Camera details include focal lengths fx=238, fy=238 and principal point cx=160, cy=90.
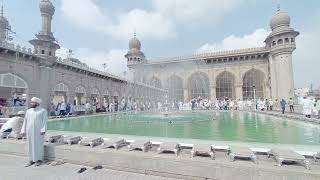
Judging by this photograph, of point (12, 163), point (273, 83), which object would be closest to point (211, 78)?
point (273, 83)

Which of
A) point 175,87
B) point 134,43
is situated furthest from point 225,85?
point 134,43

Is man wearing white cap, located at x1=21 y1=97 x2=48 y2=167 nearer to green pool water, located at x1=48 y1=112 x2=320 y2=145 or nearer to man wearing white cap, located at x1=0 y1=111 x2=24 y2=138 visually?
man wearing white cap, located at x1=0 y1=111 x2=24 y2=138

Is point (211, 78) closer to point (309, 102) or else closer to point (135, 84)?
point (135, 84)

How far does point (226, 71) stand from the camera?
3922cm

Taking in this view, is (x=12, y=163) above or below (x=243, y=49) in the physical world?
below

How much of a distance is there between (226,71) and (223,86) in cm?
254

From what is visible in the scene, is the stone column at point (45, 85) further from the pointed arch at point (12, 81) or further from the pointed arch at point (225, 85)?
the pointed arch at point (225, 85)

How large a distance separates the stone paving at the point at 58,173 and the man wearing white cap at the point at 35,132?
0.21 metres

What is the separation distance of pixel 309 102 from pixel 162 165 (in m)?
11.3

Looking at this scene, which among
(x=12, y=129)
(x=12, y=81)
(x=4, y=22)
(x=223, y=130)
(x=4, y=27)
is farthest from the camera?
(x=4, y=22)

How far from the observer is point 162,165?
11.3 ft

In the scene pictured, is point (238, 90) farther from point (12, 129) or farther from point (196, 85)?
point (12, 129)

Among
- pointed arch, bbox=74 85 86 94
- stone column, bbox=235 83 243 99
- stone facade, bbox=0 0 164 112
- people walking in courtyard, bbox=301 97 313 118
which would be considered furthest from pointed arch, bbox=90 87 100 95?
stone column, bbox=235 83 243 99

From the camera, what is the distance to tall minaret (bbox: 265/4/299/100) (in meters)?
31.5
